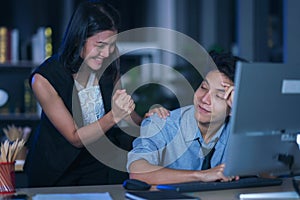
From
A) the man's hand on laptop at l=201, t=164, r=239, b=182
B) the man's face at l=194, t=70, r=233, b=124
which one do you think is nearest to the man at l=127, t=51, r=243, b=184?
the man's face at l=194, t=70, r=233, b=124

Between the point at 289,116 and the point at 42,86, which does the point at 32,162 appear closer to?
the point at 42,86

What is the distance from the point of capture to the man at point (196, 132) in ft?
8.58

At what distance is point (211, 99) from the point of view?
2621mm

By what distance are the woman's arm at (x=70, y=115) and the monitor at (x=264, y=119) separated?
1.95 ft

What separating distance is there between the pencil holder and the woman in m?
0.41

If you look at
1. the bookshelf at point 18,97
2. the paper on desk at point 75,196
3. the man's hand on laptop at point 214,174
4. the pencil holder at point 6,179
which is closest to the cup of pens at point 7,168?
the pencil holder at point 6,179

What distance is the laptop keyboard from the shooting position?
237 cm

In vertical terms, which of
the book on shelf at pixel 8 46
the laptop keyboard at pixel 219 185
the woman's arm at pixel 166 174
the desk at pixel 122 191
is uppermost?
the book on shelf at pixel 8 46

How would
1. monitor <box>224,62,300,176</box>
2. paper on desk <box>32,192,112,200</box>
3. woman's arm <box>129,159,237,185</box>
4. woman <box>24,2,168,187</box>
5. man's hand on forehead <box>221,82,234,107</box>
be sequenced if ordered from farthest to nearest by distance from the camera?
woman <box>24,2,168,187</box>
man's hand on forehead <box>221,82,234,107</box>
woman's arm <box>129,159,237,185</box>
paper on desk <box>32,192,112,200</box>
monitor <box>224,62,300,176</box>

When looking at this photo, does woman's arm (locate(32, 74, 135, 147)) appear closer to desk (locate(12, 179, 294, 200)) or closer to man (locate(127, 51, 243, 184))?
man (locate(127, 51, 243, 184))

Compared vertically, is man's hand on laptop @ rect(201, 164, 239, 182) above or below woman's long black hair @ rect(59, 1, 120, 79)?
below

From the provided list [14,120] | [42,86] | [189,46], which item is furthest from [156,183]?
[189,46]

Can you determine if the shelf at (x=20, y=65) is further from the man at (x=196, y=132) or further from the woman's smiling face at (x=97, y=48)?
the man at (x=196, y=132)

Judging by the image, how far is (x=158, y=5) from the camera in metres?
8.65
